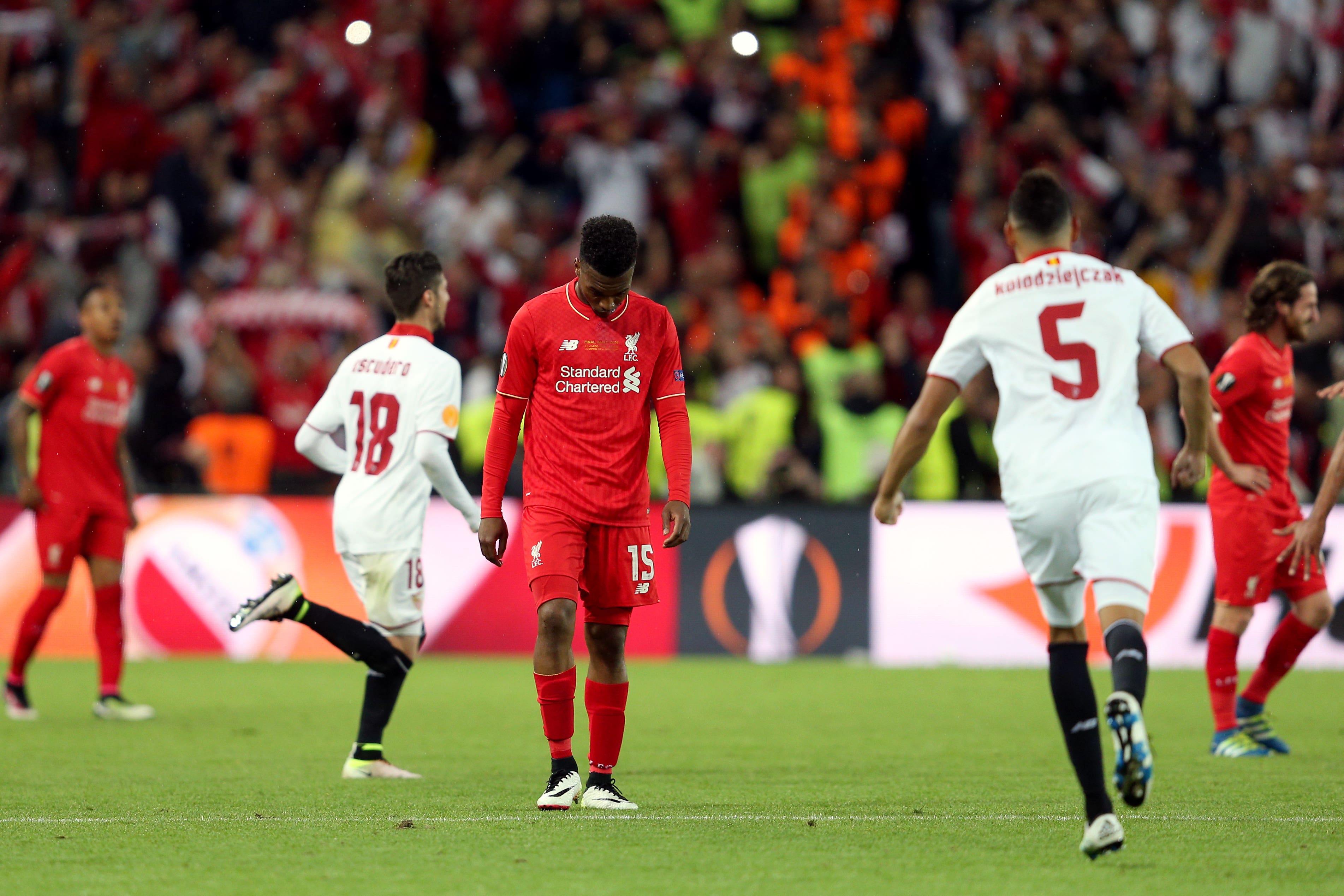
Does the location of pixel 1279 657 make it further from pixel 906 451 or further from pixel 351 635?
pixel 351 635

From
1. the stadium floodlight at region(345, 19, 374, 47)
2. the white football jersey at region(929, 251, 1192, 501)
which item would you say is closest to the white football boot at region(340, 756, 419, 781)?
the white football jersey at region(929, 251, 1192, 501)

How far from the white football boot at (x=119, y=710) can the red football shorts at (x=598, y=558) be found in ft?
14.9

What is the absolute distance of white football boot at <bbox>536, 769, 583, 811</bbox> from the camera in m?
6.41

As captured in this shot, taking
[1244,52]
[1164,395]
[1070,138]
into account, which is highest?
[1244,52]

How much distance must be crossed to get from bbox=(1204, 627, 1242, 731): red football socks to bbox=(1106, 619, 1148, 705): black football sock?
3.61m

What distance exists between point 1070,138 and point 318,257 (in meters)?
8.32

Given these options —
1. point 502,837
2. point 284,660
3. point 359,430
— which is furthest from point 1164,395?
point 502,837

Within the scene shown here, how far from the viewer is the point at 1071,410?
17.4 ft

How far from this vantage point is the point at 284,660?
14.3 meters

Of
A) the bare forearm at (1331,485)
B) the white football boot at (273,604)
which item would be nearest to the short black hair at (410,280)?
the white football boot at (273,604)

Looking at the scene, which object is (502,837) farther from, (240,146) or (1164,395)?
(240,146)

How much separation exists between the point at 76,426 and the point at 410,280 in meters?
3.83

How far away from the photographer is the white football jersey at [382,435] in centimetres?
745

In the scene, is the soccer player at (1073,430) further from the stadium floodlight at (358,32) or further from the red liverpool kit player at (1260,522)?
the stadium floodlight at (358,32)
